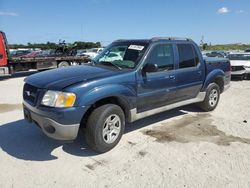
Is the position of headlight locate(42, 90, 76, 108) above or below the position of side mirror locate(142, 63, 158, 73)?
below

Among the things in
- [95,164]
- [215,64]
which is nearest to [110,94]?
[95,164]

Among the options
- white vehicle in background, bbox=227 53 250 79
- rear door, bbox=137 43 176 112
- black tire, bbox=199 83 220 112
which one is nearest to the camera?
rear door, bbox=137 43 176 112

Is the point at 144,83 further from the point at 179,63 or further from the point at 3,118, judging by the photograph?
the point at 3,118

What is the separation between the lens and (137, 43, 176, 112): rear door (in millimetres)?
4840

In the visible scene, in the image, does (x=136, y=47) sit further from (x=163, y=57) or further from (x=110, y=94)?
(x=110, y=94)

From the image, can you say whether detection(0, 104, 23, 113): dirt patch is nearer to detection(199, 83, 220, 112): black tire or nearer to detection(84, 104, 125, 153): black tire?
detection(84, 104, 125, 153): black tire

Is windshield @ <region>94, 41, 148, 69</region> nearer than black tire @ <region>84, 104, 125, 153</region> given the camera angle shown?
No

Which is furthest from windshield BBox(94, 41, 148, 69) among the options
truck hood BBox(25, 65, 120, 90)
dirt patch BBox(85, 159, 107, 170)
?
dirt patch BBox(85, 159, 107, 170)

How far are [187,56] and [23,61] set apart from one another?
11541 mm

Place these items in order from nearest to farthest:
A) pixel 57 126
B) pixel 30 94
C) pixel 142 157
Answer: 1. pixel 57 126
2. pixel 142 157
3. pixel 30 94

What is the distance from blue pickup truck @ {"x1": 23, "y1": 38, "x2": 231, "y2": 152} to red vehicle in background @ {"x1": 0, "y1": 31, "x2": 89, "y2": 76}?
9490 millimetres

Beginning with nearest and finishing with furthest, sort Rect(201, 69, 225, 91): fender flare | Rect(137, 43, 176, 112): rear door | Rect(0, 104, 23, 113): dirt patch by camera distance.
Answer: Rect(137, 43, 176, 112): rear door < Rect(201, 69, 225, 91): fender flare < Rect(0, 104, 23, 113): dirt patch

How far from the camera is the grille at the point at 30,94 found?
415cm

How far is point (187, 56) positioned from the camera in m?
5.90
